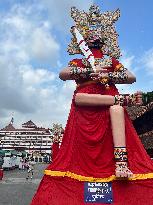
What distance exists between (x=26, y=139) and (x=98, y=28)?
111907mm

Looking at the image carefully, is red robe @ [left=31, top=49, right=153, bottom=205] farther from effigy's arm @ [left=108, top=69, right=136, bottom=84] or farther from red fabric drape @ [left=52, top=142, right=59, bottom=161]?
red fabric drape @ [left=52, top=142, right=59, bottom=161]

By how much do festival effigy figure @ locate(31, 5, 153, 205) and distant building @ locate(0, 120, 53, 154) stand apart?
101871 millimetres

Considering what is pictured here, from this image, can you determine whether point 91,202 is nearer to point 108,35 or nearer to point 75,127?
point 75,127

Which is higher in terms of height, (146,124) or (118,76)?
(146,124)

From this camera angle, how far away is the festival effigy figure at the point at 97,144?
508cm

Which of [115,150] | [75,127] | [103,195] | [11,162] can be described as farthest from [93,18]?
[11,162]

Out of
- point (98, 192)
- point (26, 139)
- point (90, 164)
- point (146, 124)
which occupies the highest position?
point (26, 139)

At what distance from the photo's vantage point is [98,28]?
20.4 ft

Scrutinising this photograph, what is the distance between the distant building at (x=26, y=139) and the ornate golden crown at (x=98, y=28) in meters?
102

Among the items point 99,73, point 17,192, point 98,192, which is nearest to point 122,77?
point 99,73

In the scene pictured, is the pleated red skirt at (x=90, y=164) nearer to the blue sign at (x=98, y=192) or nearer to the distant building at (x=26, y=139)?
the blue sign at (x=98, y=192)

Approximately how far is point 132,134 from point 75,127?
89cm

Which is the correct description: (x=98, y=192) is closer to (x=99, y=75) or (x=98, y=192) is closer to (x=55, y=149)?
(x=55, y=149)

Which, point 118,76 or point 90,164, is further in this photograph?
point 118,76
